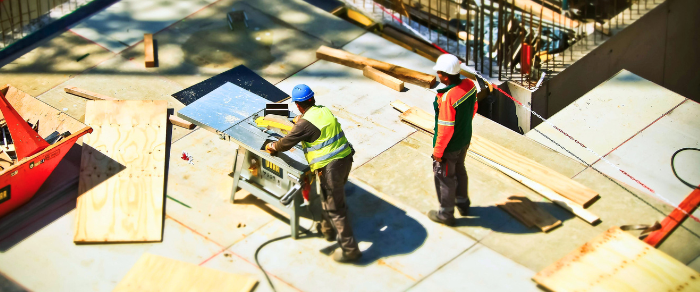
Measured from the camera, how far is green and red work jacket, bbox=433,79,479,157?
6.58 meters

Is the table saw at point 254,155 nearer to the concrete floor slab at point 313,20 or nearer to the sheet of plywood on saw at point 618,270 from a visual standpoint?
the sheet of plywood on saw at point 618,270

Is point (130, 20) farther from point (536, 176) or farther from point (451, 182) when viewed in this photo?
point (536, 176)

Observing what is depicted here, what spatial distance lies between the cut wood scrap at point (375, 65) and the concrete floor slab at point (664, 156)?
2824mm

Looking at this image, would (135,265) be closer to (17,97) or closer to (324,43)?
(17,97)

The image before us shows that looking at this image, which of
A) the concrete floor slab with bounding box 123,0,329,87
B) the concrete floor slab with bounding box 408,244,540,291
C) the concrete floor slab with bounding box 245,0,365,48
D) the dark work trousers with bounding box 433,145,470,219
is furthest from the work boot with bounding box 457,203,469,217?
the concrete floor slab with bounding box 245,0,365,48

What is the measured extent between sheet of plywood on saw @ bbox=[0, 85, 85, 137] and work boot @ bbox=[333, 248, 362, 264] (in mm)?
3843

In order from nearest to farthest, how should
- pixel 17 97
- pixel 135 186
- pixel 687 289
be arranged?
pixel 687 289 < pixel 135 186 < pixel 17 97

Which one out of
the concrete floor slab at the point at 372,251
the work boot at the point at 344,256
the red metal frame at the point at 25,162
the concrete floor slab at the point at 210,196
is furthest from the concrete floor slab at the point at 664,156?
the red metal frame at the point at 25,162

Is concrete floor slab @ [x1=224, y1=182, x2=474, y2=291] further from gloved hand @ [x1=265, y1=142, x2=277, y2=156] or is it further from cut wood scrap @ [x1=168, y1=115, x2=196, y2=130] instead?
cut wood scrap @ [x1=168, y1=115, x2=196, y2=130]

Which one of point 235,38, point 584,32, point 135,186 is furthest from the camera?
point 584,32

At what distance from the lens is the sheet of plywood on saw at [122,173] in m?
7.36

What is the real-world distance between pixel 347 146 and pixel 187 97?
4.08 m

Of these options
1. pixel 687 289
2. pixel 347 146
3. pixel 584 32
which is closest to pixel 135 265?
pixel 347 146

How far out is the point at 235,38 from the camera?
1129cm
